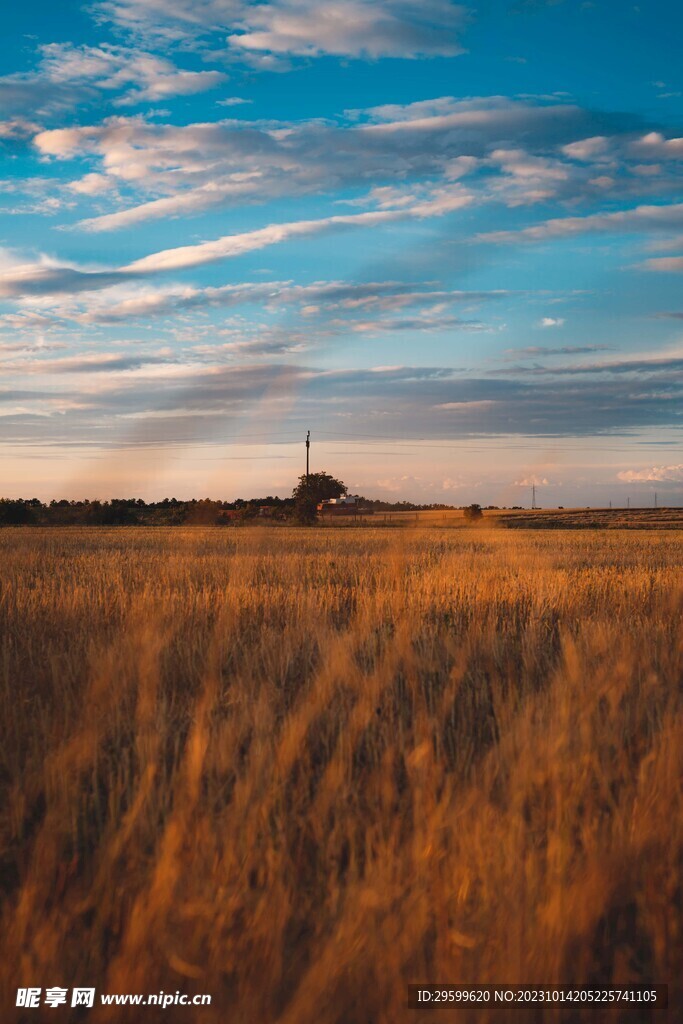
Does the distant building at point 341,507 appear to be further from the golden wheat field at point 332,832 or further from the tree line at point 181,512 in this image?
the golden wheat field at point 332,832

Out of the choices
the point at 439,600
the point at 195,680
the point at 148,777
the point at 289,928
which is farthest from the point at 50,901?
the point at 439,600

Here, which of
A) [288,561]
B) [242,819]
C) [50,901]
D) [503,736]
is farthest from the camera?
[288,561]

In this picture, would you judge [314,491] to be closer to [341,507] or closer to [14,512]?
[341,507]

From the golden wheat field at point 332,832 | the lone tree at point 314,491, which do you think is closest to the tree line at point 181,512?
the lone tree at point 314,491

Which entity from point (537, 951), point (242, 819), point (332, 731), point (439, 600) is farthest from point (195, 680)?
point (439, 600)

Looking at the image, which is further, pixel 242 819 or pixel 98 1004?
pixel 242 819

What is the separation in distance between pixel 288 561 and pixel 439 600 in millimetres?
8424

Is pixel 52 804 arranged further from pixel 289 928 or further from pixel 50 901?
pixel 289 928

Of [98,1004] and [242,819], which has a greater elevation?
[242,819]

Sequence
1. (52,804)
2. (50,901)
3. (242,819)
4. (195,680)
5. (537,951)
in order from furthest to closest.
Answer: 1. (195,680)
2. (52,804)
3. (242,819)
4. (50,901)
5. (537,951)

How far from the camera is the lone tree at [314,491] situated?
72812 millimetres

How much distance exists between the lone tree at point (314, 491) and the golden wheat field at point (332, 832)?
65983 millimetres

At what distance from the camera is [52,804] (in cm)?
376

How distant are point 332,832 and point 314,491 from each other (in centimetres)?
7831
